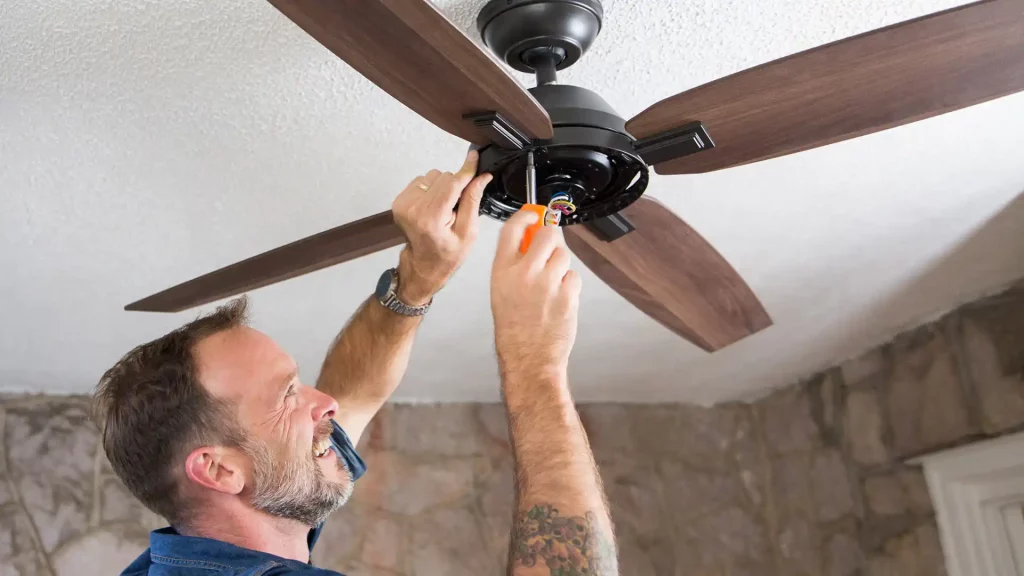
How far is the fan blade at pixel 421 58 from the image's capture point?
70 cm

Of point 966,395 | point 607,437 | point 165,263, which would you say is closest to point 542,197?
point 165,263

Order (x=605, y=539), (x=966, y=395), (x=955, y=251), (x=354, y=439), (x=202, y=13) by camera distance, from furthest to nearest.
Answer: (x=966, y=395) → (x=955, y=251) → (x=354, y=439) → (x=202, y=13) → (x=605, y=539)

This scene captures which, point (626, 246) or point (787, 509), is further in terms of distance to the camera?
point (787, 509)

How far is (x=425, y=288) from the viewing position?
1168 millimetres

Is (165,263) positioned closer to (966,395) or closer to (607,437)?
(607,437)

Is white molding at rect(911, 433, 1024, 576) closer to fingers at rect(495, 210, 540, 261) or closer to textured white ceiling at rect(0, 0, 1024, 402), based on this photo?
textured white ceiling at rect(0, 0, 1024, 402)

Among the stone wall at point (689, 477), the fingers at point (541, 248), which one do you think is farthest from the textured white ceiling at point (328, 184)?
the fingers at point (541, 248)

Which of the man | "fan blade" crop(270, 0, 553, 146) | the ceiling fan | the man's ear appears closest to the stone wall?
the ceiling fan

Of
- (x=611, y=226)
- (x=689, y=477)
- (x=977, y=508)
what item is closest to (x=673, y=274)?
(x=611, y=226)

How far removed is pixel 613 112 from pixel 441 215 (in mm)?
231

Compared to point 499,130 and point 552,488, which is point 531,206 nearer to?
point 499,130

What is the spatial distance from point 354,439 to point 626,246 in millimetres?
559

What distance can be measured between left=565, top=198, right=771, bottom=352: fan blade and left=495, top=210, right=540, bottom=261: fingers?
0.76ft

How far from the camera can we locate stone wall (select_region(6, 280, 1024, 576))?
2309 mm
